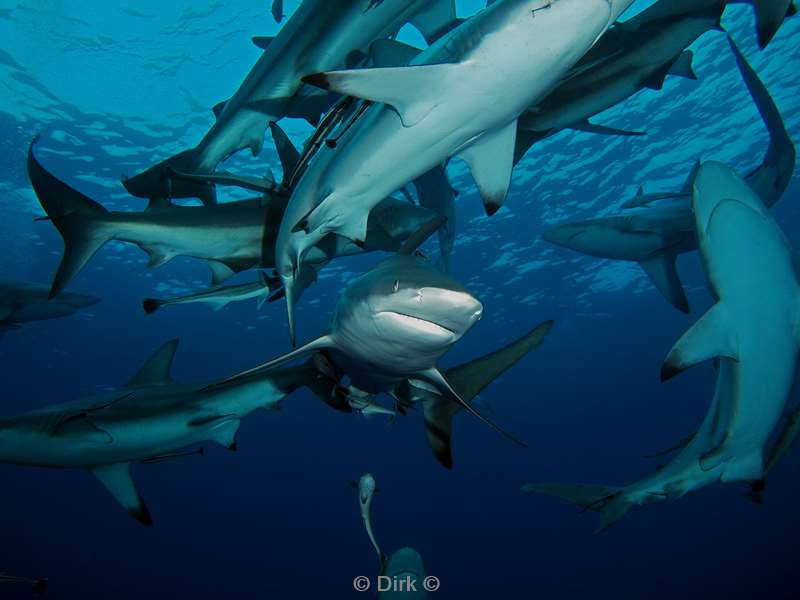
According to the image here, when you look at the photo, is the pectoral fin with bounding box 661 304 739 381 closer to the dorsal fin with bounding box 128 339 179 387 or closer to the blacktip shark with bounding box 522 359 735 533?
the blacktip shark with bounding box 522 359 735 533

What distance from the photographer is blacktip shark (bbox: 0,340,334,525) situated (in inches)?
177

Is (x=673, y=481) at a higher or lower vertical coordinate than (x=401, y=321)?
lower

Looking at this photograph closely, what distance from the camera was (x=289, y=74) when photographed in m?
3.91

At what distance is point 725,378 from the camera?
4125mm

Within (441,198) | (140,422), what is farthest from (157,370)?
(441,198)

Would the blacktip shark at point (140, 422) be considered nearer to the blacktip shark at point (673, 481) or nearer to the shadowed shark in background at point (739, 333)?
the blacktip shark at point (673, 481)

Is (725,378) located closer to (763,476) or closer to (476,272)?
(763,476)

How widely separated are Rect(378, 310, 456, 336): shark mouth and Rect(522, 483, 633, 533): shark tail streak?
138 inches

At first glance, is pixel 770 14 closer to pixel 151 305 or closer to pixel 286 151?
pixel 286 151

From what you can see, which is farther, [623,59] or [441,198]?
[441,198]

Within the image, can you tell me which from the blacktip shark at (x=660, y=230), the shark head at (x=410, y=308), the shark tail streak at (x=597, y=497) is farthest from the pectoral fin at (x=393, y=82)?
the blacktip shark at (x=660, y=230)

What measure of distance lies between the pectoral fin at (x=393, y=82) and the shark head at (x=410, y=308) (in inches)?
35.5

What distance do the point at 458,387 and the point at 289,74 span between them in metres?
3.18

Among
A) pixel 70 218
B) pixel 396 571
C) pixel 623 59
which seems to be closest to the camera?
pixel 70 218
